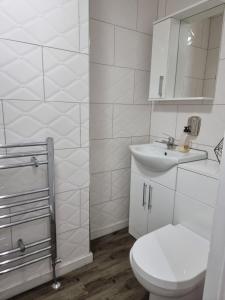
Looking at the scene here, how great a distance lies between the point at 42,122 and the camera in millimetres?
1332

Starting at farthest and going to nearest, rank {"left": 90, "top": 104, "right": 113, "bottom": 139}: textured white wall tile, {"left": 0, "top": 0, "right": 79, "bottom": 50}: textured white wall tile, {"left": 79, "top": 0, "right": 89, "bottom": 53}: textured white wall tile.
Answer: {"left": 90, "top": 104, "right": 113, "bottom": 139}: textured white wall tile < {"left": 79, "top": 0, "right": 89, "bottom": 53}: textured white wall tile < {"left": 0, "top": 0, "right": 79, "bottom": 50}: textured white wall tile

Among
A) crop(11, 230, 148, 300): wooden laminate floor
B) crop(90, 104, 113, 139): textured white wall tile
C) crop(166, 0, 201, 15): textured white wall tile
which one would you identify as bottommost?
crop(11, 230, 148, 300): wooden laminate floor

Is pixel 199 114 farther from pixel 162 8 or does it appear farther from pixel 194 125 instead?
pixel 162 8

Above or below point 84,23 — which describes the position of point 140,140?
below

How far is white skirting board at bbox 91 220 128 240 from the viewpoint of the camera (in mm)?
2000

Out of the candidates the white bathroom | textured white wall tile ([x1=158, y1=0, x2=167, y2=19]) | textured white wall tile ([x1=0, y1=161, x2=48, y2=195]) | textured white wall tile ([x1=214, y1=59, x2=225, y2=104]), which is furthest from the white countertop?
textured white wall tile ([x1=158, y1=0, x2=167, y2=19])

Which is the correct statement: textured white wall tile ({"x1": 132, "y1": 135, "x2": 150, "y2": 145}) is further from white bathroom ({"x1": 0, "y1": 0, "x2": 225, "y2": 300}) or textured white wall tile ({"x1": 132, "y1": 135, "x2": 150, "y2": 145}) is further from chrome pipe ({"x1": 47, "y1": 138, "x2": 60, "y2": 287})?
chrome pipe ({"x1": 47, "y1": 138, "x2": 60, "y2": 287})

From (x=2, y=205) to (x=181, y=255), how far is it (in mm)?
1089

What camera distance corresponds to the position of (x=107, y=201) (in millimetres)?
2021

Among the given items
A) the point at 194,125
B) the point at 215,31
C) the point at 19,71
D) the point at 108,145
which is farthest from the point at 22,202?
the point at 215,31

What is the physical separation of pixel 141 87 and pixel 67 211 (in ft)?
4.33

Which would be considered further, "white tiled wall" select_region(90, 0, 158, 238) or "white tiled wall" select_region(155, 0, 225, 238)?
"white tiled wall" select_region(90, 0, 158, 238)

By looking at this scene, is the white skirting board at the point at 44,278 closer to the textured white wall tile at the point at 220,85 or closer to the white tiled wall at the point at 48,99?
the white tiled wall at the point at 48,99

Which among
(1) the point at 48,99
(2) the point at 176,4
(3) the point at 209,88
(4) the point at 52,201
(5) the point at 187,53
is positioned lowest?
(4) the point at 52,201
